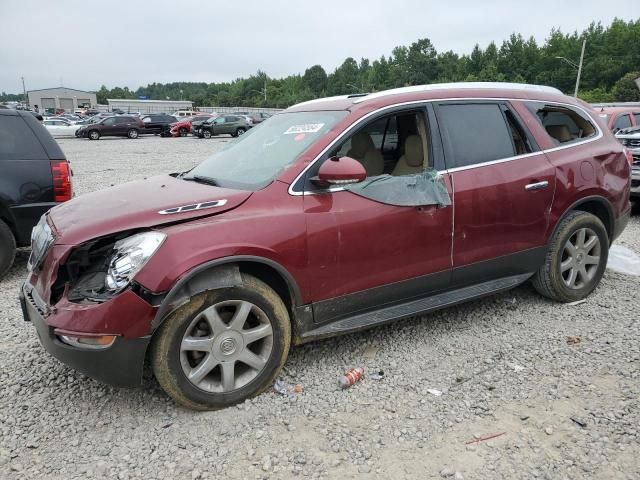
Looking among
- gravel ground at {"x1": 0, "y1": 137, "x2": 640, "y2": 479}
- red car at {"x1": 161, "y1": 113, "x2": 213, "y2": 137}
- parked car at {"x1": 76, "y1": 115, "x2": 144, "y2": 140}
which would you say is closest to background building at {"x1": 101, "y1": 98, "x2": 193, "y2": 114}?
red car at {"x1": 161, "y1": 113, "x2": 213, "y2": 137}

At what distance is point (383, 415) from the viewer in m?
2.98

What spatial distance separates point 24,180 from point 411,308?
416 cm

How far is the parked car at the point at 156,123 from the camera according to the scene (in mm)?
34719

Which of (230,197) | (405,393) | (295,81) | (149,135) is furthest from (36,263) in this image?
(295,81)

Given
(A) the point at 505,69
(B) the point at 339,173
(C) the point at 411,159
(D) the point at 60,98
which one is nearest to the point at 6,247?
(B) the point at 339,173

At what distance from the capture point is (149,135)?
36.2 metres

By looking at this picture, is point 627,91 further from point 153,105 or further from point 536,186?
point 153,105

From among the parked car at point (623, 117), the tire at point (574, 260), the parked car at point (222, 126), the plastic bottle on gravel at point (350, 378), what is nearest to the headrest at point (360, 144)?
the plastic bottle on gravel at point (350, 378)

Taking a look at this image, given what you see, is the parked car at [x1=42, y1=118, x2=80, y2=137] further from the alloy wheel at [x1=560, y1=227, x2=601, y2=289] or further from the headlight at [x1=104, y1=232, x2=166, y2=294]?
the alloy wheel at [x1=560, y1=227, x2=601, y2=289]

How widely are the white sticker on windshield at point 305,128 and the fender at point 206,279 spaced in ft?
3.57

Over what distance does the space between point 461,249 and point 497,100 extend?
Result: 1317mm

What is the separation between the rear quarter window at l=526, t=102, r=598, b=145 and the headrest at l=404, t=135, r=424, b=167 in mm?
1110

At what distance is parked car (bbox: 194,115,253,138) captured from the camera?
3378 cm

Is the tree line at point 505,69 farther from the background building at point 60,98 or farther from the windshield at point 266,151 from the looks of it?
the windshield at point 266,151
